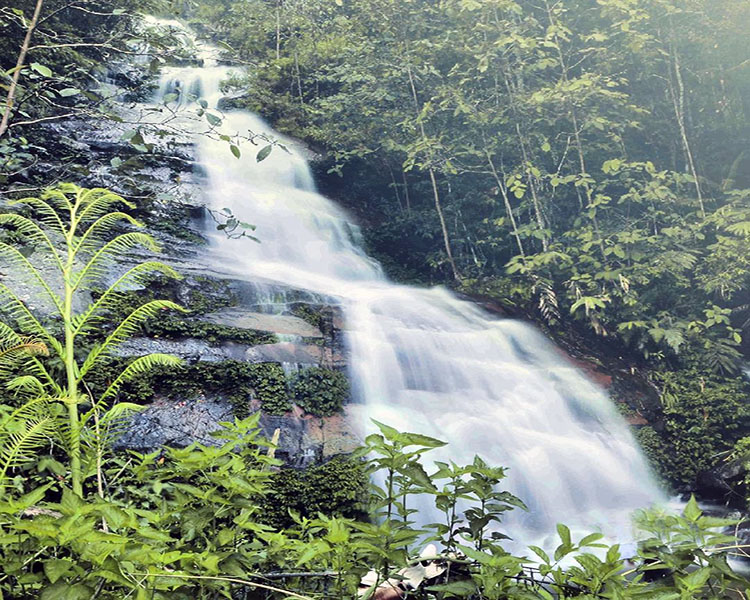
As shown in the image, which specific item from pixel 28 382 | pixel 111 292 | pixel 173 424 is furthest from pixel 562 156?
pixel 28 382

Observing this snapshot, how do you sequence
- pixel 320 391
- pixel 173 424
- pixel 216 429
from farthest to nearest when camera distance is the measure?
pixel 320 391, pixel 216 429, pixel 173 424

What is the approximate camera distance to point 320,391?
18.2ft

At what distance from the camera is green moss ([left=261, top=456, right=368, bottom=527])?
462 centimetres

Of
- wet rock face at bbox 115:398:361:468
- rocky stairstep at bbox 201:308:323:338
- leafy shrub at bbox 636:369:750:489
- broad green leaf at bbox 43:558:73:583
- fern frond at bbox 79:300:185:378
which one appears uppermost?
fern frond at bbox 79:300:185:378

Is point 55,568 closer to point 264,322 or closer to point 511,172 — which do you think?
point 264,322

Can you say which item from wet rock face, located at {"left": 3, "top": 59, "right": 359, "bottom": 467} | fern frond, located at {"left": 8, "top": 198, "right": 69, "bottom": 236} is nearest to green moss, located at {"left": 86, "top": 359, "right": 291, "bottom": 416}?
wet rock face, located at {"left": 3, "top": 59, "right": 359, "bottom": 467}

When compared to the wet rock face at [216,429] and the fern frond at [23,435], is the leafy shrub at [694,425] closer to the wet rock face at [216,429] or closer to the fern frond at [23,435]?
the wet rock face at [216,429]

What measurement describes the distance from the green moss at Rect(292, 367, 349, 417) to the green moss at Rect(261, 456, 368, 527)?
2.04 ft

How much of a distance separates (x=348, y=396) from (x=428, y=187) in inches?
279

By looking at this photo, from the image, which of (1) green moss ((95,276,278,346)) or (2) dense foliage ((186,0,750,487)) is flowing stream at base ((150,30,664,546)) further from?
(2) dense foliage ((186,0,750,487))

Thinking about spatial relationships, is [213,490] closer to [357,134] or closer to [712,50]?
[357,134]

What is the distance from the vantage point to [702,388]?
714cm

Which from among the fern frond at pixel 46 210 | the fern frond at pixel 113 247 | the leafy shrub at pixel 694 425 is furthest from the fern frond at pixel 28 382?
the leafy shrub at pixel 694 425

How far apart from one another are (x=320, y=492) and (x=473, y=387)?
246 centimetres
